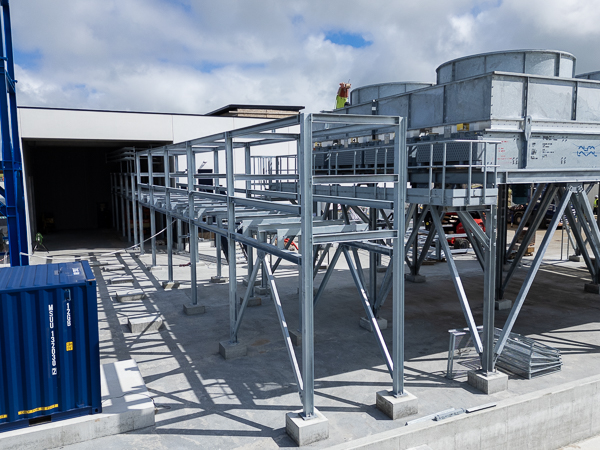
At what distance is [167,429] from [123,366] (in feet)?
7.56

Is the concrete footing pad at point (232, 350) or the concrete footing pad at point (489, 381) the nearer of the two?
the concrete footing pad at point (489, 381)

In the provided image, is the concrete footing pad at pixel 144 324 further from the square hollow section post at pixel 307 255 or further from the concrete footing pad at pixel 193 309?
the square hollow section post at pixel 307 255

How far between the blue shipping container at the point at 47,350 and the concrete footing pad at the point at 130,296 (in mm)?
7417

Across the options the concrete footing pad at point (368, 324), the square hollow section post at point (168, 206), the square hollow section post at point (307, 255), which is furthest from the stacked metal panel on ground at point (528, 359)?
the square hollow section post at point (168, 206)

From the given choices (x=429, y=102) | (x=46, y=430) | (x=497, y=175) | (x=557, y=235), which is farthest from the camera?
(x=557, y=235)

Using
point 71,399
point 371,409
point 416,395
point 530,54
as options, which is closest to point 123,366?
point 71,399

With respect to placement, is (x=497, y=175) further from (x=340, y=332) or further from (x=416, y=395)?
(x=340, y=332)

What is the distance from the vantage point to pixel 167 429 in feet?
25.2

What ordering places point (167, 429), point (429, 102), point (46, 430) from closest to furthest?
point (46, 430) < point (167, 429) < point (429, 102)

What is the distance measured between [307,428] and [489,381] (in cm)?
375

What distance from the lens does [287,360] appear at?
10508mm

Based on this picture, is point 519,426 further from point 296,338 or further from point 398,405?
point 296,338

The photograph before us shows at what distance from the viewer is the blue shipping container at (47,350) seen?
705cm

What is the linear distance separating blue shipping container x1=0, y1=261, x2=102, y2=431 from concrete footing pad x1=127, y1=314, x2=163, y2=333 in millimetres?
4681
